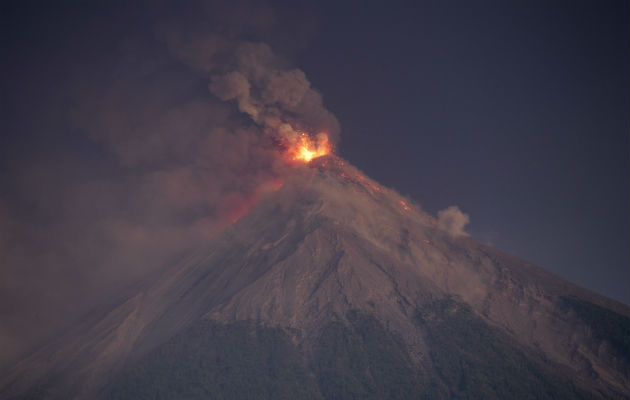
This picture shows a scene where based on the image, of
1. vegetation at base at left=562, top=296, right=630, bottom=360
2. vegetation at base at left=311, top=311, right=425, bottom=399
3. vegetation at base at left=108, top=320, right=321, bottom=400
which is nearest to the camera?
vegetation at base at left=311, top=311, right=425, bottom=399

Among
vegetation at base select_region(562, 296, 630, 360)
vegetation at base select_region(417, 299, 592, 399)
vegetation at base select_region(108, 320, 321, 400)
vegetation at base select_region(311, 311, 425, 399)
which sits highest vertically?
vegetation at base select_region(562, 296, 630, 360)

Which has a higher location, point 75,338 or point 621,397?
point 621,397

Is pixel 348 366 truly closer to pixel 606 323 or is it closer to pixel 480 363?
pixel 480 363

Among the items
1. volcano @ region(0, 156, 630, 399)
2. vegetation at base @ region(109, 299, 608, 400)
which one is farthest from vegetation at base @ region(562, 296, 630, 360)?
vegetation at base @ region(109, 299, 608, 400)

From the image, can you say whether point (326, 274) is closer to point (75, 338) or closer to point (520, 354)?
point (520, 354)

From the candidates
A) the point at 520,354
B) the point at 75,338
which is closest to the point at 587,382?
the point at 520,354

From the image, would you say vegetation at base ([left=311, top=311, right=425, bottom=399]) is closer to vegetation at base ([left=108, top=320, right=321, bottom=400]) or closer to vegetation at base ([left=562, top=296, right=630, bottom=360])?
vegetation at base ([left=108, top=320, right=321, bottom=400])
